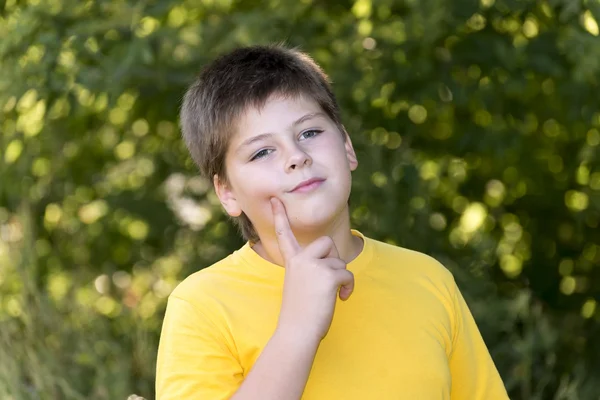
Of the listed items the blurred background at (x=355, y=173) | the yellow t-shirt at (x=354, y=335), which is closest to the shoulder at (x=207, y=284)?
the yellow t-shirt at (x=354, y=335)

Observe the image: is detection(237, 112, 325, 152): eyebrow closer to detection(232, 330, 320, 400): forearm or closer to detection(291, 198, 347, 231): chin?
detection(291, 198, 347, 231): chin

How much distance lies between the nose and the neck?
0.12m

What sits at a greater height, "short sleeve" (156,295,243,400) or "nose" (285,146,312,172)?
"nose" (285,146,312,172)

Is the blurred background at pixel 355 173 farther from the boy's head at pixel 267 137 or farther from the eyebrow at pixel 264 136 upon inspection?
the eyebrow at pixel 264 136

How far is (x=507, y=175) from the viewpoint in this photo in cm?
432

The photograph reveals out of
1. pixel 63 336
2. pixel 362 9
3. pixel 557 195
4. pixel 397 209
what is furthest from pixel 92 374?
pixel 557 195

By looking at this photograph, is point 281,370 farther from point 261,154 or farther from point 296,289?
point 261,154

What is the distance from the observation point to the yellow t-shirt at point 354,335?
167 cm

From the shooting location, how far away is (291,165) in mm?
1702

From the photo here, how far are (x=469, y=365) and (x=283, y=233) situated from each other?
0.49m

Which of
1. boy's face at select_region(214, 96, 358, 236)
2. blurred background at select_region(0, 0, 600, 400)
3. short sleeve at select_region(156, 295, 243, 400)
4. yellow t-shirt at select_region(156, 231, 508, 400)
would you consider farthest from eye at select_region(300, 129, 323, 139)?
blurred background at select_region(0, 0, 600, 400)

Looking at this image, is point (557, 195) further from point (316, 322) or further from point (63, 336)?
point (316, 322)

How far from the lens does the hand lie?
159cm

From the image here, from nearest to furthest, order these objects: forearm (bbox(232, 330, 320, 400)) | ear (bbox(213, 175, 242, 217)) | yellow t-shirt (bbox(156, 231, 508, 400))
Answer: forearm (bbox(232, 330, 320, 400)) → yellow t-shirt (bbox(156, 231, 508, 400)) → ear (bbox(213, 175, 242, 217))
